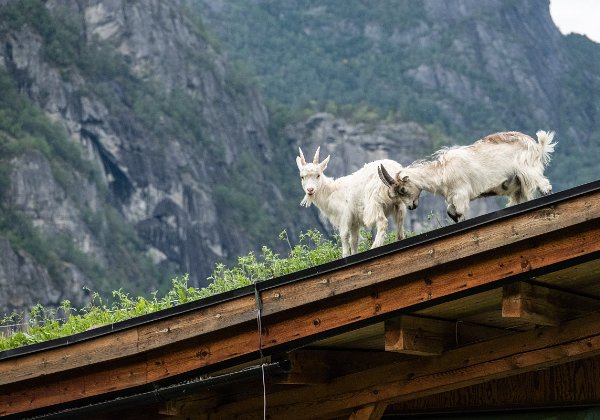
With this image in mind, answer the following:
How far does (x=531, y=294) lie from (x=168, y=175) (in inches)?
5170

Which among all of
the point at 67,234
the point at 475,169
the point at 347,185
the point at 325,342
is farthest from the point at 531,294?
the point at 67,234

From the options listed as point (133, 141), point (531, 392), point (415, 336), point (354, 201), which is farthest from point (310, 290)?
point (133, 141)

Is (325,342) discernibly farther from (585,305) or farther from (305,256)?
(305,256)

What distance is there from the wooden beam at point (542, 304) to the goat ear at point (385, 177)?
2.76 m

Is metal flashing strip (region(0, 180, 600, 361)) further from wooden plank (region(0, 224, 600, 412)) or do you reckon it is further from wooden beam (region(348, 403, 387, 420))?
wooden beam (region(348, 403, 387, 420))

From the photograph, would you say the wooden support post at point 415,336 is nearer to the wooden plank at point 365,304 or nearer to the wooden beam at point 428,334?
the wooden beam at point 428,334

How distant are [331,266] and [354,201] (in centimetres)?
362

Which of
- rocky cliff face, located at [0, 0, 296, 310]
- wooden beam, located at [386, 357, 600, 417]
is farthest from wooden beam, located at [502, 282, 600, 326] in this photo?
rocky cliff face, located at [0, 0, 296, 310]

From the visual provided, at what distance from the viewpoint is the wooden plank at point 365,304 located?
7660mm

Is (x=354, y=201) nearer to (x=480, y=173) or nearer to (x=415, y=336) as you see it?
(x=480, y=173)

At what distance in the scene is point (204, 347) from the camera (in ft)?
29.7

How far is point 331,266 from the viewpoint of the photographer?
840 cm

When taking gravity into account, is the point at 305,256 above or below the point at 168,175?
below

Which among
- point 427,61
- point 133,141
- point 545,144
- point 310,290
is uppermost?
point 427,61
